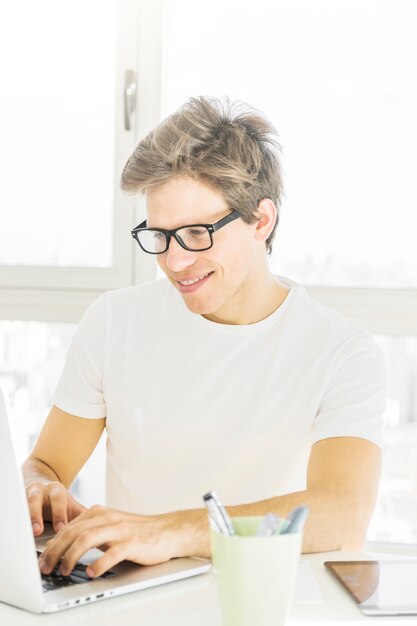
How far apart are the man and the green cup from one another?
67cm

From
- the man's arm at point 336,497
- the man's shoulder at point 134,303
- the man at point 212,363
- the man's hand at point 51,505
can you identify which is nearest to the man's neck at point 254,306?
the man at point 212,363

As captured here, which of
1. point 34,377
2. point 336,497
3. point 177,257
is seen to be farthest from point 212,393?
point 34,377

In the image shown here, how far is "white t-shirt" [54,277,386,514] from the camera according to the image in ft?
5.72

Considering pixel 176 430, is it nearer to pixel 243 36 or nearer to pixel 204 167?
pixel 204 167

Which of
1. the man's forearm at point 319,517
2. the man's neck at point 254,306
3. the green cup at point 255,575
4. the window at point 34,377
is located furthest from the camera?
the window at point 34,377

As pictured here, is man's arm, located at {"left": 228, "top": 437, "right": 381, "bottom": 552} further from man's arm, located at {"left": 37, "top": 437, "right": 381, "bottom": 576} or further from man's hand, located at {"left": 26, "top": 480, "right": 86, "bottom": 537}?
man's hand, located at {"left": 26, "top": 480, "right": 86, "bottom": 537}

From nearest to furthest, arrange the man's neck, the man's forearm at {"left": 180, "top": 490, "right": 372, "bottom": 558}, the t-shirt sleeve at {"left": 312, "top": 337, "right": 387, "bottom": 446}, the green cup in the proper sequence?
the green cup, the man's forearm at {"left": 180, "top": 490, "right": 372, "bottom": 558}, the t-shirt sleeve at {"left": 312, "top": 337, "right": 387, "bottom": 446}, the man's neck

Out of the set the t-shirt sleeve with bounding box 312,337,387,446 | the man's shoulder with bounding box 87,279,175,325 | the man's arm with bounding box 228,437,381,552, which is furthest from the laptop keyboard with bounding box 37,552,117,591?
the man's shoulder with bounding box 87,279,175,325

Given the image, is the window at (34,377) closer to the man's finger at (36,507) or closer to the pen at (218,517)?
the man's finger at (36,507)

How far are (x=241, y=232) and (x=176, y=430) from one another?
415mm

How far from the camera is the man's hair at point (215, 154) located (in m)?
1.67

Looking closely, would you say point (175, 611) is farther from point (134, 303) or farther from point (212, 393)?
point (134, 303)

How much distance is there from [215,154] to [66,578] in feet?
2.86

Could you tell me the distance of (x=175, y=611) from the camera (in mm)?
1031
